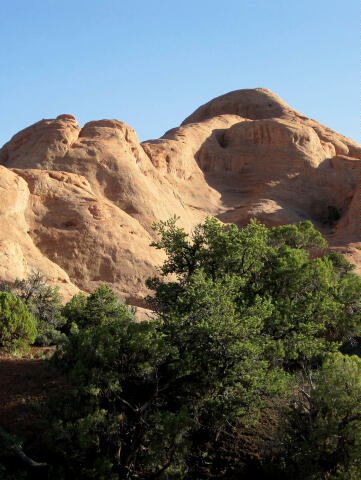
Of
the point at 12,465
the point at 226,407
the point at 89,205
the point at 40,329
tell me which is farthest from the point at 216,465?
the point at 89,205

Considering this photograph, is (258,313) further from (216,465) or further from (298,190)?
(298,190)

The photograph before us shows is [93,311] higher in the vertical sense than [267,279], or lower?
lower

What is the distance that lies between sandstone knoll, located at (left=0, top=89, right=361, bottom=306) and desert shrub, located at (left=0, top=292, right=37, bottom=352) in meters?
8.72

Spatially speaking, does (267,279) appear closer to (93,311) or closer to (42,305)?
(93,311)

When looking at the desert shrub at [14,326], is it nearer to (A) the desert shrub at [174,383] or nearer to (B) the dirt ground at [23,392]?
(B) the dirt ground at [23,392]

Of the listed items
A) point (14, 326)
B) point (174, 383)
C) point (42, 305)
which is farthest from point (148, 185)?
point (174, 383)

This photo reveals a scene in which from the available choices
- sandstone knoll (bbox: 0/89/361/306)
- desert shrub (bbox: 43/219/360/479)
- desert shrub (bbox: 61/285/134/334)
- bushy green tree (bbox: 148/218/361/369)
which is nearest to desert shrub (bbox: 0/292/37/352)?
desert shrub (bbox: 61/285/134/334)

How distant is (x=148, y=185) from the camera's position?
4359 centimetres

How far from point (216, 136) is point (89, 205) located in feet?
122

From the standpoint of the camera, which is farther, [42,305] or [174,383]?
[42,305]

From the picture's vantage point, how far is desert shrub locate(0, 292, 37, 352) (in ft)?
55.8

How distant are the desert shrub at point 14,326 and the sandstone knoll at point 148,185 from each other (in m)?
8.72

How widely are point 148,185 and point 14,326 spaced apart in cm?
2806

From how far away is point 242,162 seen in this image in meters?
64.2
